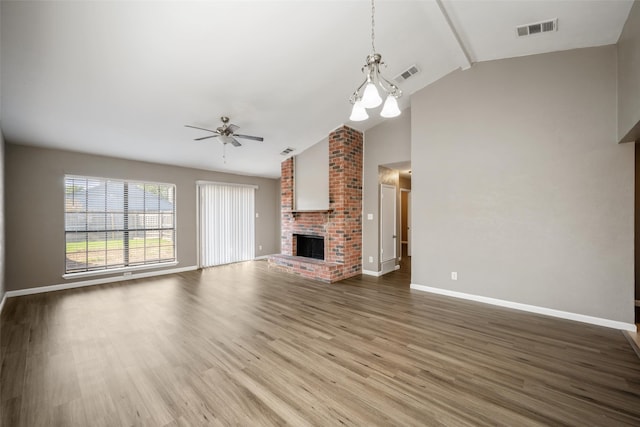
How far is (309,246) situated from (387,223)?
6.71 feet

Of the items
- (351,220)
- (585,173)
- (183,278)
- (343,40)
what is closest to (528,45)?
(585,173)

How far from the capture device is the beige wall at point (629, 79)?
2525 mm

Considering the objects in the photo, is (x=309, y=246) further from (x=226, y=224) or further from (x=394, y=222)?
(x=226, y=224)

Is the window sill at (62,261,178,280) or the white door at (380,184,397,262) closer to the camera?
the window sill at (62,261,178,280)

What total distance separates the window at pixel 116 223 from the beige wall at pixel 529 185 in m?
5.77

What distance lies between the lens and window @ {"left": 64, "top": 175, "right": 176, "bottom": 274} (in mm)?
5059

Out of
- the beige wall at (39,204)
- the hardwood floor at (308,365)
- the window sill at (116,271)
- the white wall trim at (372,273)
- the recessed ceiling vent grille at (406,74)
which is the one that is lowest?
the hardwood floor at (308,365)

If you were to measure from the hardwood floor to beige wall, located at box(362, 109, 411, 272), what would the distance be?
1.96 metres

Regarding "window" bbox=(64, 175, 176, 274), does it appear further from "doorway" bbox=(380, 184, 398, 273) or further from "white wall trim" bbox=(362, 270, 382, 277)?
"doorway" bbox=(380, 184, 398, 273)

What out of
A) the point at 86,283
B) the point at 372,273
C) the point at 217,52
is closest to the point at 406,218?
the point at 372,273

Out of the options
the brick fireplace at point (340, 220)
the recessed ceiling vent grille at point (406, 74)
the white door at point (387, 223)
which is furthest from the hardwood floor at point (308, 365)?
the recessed ceiling vent grille at point (406, 74)

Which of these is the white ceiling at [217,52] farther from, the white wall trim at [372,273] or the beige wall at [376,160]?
the white wall trim at [372,273]

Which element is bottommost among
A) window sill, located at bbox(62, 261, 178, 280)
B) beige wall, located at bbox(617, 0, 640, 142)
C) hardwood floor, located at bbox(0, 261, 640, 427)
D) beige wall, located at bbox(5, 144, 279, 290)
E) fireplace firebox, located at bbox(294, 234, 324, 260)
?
hardwood floor, located at bbox(0, 261, 640, 427)

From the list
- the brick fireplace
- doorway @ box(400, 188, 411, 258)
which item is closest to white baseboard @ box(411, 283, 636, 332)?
the brick fireplace
